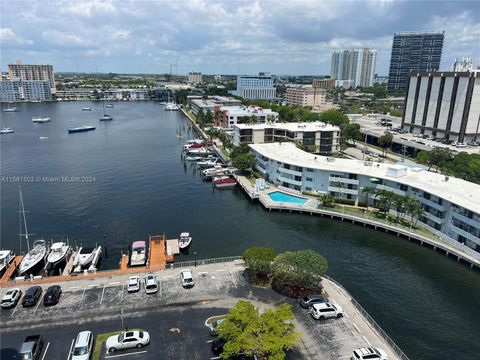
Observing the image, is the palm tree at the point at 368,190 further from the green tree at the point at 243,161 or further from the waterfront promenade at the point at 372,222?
the green tree at the point at 243,161

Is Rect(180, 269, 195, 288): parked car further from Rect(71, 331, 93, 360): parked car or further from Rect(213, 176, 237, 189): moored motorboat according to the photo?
Rect(213, 176, 237, 189): moored motorboat

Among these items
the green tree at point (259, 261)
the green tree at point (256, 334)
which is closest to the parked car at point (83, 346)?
the green tree at point (256, 334)

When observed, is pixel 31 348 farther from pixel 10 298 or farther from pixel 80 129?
pixel 80 129

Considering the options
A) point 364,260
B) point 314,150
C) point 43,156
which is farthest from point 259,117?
point 364,260

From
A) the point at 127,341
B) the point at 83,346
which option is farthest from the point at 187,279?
the point at 83,346

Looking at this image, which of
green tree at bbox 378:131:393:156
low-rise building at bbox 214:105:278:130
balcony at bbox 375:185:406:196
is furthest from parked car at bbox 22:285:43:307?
low-rise building at bbox 214:105:278:130

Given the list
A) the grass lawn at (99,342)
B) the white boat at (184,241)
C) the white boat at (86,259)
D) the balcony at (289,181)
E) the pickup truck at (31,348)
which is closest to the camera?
the pickup truck at (31,348)
